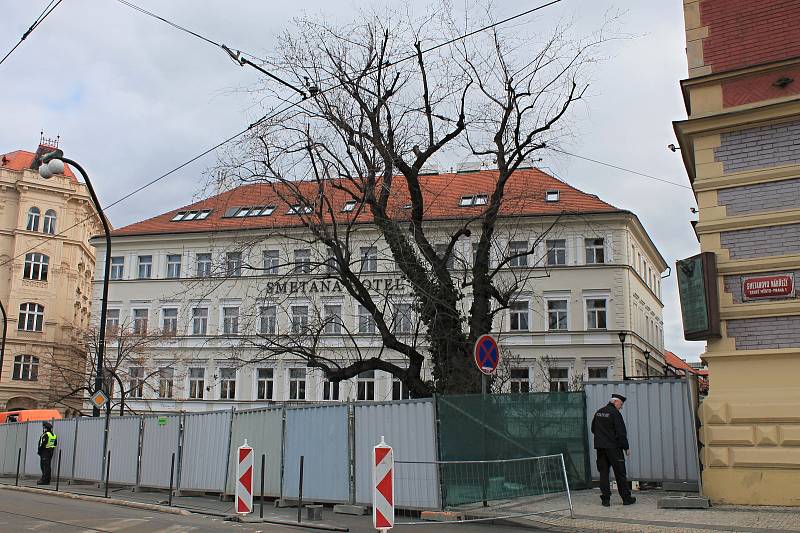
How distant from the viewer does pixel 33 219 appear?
2466 inches

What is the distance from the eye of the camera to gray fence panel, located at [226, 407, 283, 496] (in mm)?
16203

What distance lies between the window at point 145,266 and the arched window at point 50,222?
1482 cm

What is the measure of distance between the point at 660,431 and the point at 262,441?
815 cm

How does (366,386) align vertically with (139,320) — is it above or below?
below

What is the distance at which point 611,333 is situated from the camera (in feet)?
140

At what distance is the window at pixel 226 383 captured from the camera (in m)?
48.7

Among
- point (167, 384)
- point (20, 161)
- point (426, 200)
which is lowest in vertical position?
point (167, 384)

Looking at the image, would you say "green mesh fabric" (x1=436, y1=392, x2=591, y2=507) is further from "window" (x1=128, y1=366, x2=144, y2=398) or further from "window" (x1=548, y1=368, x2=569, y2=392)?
"window" (x1=128, y1=366, x2=144, y2=398)

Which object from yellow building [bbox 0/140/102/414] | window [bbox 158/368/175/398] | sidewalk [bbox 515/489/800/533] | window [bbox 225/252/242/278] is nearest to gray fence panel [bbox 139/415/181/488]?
window [bbox 225/252/242/278]

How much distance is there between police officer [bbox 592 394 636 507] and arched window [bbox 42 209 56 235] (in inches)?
2335

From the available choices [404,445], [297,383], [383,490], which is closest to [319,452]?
[404,445]

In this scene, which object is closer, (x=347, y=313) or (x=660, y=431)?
(x=660, y=431)

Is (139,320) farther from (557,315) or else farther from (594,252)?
(594,252)

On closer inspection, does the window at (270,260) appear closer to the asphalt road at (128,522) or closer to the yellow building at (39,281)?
the asphalt road at (128,522)
